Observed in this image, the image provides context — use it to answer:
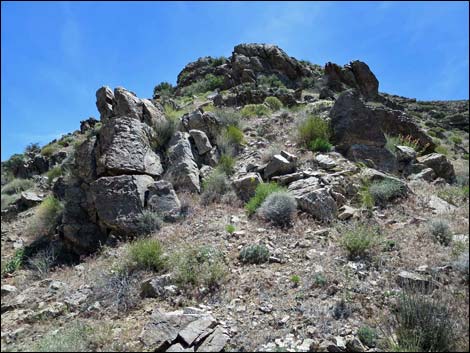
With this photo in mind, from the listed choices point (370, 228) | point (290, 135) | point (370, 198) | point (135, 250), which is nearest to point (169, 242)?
point (135, 250)

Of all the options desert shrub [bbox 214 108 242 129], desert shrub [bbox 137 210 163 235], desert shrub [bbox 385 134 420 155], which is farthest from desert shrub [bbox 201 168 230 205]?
desert shrub [bbox 385 134 420 155]

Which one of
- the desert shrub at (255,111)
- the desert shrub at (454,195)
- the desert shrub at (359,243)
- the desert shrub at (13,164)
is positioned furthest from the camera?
the desert shrub at (13,164)

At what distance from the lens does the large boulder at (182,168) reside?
870cm

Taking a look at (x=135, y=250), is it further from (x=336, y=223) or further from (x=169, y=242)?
(x=336, y=223)

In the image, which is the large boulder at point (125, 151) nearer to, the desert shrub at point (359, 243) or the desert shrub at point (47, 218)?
the desert shrub at point (47, 218)

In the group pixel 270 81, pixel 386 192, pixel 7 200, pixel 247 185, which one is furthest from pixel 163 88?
pixel 386 192

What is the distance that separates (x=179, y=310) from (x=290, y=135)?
747 centimetres

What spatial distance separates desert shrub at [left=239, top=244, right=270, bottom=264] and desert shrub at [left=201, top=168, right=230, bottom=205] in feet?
8.43

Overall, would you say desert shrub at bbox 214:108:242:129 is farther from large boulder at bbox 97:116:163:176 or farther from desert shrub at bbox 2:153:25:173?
desert shrub at bbox 2:153:25:173

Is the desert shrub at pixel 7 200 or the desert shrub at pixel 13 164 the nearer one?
the desert shrub at pixel 7 200

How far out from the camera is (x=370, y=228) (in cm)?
609

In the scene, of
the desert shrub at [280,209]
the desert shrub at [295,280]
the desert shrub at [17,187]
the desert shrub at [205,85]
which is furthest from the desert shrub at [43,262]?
the desert shrub at [205,85]

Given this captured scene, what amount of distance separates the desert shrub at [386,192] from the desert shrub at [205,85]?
15.8 meters

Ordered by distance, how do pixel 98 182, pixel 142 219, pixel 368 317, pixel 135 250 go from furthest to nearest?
pixel 98 182, pixel 142 219, pixel 135 250, pixel 368 317
